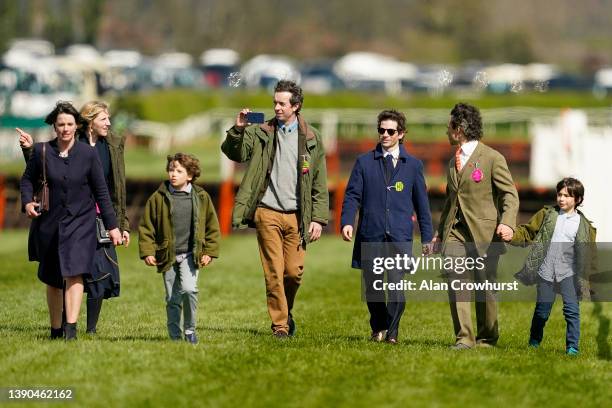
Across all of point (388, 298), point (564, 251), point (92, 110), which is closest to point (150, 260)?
point (92, 110)

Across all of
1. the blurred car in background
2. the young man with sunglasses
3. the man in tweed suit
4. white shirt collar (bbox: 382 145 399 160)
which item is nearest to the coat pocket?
the young man with sunglasses

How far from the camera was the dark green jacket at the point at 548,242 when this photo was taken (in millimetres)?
11609

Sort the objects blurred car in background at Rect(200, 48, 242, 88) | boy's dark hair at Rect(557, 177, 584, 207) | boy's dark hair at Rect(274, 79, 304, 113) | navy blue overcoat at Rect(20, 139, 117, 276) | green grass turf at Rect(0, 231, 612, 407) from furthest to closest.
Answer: blurred car in background at Rect(200, 48, 242, 88), boy's dark hair at Rect(274, 79, 304, 113), boy's dark hair at Rect(557, 177, 584, 207), navy blue overcoat at Rect(20, 139, 117, 276), green grass turf at Rect(0, 231, 612, 407)

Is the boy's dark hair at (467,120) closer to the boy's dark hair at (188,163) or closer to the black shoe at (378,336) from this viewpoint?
the black shoe at (378,336)

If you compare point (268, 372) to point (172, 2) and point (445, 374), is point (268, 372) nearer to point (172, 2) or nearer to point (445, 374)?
point (445, 374)

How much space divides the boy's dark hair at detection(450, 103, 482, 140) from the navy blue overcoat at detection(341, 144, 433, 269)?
0.54 m

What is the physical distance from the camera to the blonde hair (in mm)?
11961

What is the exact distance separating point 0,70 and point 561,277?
4530 cm

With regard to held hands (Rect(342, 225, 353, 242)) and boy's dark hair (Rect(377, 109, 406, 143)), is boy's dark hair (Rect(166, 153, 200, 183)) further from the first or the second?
boy's dark hair (Rect(377, 109, 406, 143))

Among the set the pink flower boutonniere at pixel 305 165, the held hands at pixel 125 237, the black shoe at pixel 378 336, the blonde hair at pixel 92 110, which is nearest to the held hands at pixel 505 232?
the black shoe at pixel 378 336

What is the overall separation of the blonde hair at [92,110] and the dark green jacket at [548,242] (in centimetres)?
343

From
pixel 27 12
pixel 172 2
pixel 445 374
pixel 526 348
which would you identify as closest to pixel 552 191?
pixel 526 348

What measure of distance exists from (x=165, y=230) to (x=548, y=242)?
297 centimetres

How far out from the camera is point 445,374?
405 inches
